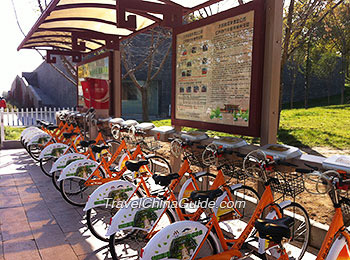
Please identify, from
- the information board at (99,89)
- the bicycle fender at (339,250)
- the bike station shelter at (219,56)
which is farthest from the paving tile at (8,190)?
the bicycle fender at (339,250)

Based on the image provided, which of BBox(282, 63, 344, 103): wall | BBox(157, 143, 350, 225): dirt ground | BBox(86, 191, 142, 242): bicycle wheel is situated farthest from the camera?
BBox(282, 63, 344, 103): wall

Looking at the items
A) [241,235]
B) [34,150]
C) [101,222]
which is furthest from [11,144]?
[241,235]

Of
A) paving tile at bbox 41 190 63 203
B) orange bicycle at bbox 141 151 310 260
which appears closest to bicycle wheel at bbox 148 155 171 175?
paving tile at bbox 41 190 63 203

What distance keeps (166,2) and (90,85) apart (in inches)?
126

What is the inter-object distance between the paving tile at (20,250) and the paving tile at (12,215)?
633 mm

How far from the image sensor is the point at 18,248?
3.33 meters

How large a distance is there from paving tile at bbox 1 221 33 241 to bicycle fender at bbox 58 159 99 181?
70 centimetres

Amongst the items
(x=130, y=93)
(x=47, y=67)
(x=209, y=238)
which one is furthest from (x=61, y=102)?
(x=209, y=238)

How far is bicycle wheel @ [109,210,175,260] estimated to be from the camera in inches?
116

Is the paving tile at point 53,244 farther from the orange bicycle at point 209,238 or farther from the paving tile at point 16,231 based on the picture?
the orange bicycle at point 209,238

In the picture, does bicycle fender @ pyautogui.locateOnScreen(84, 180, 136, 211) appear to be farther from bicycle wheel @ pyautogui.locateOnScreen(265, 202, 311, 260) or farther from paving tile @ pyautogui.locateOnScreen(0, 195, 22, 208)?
paving tile @ pyautogui.locateOnScreen(0, 195, 22, 208)

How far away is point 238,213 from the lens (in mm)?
3385

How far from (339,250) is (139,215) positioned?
1601mm

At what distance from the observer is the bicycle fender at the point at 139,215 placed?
2773 mm
